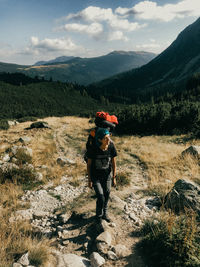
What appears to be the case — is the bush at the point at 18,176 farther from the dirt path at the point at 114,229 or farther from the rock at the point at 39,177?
the dirt path at the point at 114,229

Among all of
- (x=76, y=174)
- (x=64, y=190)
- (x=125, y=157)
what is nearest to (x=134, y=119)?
(x=125, y=157)

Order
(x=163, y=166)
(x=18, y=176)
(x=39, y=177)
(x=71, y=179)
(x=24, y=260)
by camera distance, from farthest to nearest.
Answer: (x=163, y=166) → (x=71, y=179) → (x=39, y=177) → (x=18, y=176) → (x=24, y=260)

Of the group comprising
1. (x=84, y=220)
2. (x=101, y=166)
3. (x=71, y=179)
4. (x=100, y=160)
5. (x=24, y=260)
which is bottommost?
(x=71, y=179)

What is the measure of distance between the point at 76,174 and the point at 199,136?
1191cm

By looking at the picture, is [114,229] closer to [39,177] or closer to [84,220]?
[84,220]

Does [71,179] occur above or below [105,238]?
below

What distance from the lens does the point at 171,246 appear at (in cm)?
312

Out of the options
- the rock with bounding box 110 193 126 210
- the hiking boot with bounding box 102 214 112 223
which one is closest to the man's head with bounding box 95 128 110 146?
the hiking boot with bounding box 102 214 112 223

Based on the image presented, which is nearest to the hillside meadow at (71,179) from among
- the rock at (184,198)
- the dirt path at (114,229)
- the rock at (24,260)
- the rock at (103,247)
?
the rock at (24,260)

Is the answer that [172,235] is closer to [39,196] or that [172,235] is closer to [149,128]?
[39,196]

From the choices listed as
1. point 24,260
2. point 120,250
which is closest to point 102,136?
point 120,250

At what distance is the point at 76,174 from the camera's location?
324 inches

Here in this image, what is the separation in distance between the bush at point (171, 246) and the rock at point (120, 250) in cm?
34

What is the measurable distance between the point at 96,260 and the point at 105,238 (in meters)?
0.53
